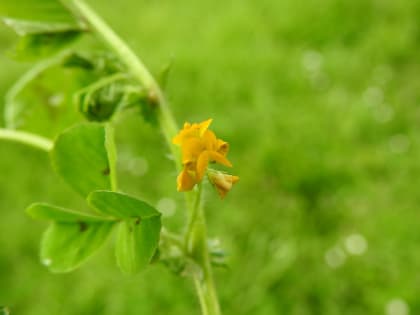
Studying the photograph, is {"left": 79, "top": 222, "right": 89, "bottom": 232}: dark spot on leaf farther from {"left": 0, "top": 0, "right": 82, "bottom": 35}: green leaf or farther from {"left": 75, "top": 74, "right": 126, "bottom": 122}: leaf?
{"left": 0, "top": 0, "right": 82, "bottom": 35}: green leaf

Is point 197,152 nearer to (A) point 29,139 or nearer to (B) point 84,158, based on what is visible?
(B) point 84,158

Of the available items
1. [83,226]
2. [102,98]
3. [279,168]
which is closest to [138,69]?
[102,98]

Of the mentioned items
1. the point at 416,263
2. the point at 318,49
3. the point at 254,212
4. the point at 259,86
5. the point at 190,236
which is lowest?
the point at 190,236

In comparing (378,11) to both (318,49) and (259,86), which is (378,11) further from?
(259,86)

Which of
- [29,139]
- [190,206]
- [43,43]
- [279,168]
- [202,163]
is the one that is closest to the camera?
[202,163]

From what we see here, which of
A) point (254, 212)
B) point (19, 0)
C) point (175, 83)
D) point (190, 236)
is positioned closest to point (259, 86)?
point (175, 83)

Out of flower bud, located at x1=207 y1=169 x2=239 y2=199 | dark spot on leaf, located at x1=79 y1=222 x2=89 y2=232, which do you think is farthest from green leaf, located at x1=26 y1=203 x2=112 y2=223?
flower bud, located at x1=207 y1=169 x2=239 y2=199
